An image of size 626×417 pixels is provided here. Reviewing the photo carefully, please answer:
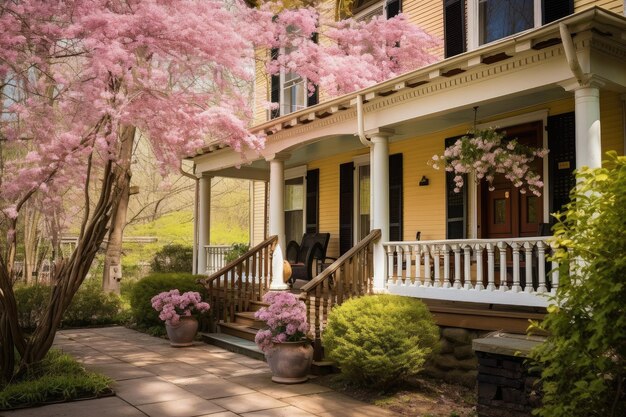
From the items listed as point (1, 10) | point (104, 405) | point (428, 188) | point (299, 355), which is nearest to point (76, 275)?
point (104, 405)

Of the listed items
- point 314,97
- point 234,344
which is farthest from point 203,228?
point 234,344

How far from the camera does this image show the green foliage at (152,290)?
10.8 meters

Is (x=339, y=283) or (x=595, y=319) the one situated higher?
(x=595, y=319)

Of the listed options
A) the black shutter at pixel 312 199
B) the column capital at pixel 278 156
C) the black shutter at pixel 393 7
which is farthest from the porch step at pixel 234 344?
the black shutter at pixel 393 7

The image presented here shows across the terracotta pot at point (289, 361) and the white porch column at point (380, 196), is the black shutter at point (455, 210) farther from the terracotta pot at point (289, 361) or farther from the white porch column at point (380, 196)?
the terracotta pot at point (289, 361)

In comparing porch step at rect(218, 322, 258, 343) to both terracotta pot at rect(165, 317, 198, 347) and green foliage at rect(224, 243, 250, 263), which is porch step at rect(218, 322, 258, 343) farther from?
green foliage at rect(224, 243, 250, 263)

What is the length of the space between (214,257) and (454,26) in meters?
6.74

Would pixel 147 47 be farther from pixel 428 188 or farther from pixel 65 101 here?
pixel 428 188

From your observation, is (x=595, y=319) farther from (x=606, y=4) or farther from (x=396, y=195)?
(x=396, y=195)

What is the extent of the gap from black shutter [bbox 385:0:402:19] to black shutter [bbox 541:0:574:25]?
3.50 meters

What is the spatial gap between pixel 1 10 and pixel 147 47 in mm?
1990

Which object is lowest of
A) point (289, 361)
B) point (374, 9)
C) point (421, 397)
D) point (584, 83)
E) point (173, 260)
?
point (421, 397)

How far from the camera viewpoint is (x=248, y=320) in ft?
31.5

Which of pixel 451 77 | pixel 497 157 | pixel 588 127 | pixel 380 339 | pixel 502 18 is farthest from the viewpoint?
pixel 502 18
